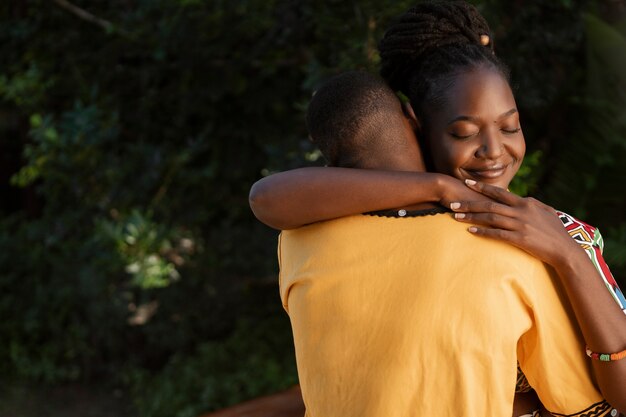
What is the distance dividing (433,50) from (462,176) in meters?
0.31

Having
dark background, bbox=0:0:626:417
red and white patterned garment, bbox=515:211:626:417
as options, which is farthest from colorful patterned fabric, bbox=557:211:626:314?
dark background, bbox=0:0:626:417

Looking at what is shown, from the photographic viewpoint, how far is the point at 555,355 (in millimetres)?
1466

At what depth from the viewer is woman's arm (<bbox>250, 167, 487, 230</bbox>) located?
149 cm

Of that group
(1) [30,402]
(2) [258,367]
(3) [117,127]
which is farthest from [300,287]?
(1) [30,402]

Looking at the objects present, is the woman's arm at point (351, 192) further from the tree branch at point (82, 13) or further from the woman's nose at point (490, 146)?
the tree branch at point (82, 13)

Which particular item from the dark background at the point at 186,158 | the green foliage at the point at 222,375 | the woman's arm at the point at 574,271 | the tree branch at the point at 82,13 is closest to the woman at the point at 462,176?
the woman's arm at the point at 574,271

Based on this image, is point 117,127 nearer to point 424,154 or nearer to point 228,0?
point 228,0

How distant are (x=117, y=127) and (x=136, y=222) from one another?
565 millimetres

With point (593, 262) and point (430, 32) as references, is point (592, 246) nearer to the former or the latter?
point (593, 262)

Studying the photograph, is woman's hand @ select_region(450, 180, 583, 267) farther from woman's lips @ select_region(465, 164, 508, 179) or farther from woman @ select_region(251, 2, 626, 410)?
woman's lips @ select_region(465, 164, 508, 179)

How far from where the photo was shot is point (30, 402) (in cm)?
588

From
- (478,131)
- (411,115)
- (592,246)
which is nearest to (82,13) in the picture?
(411,115)

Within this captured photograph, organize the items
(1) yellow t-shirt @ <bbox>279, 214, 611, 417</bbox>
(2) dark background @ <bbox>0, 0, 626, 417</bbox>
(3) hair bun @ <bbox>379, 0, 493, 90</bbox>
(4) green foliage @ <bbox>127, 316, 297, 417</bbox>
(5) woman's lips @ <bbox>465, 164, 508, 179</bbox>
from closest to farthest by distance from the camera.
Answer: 1. (1) yellow t-shirt @ <bbox>279, 214, 611, 417</bbox>
2. (5) woman's lips @ <bbox>465, 164, 508, 179</bbox>
3. (3) hair bun @ <bbox>379, 0, 493, 90</bbox>
4. (2) dark background @ <bbox>0, 0, 626, 417</bbox>
5. (4) green foliage @ <bbox>127, 316, 297, 417</bbox>

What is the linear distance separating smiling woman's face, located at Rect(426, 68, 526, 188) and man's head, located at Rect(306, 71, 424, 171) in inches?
2.6
